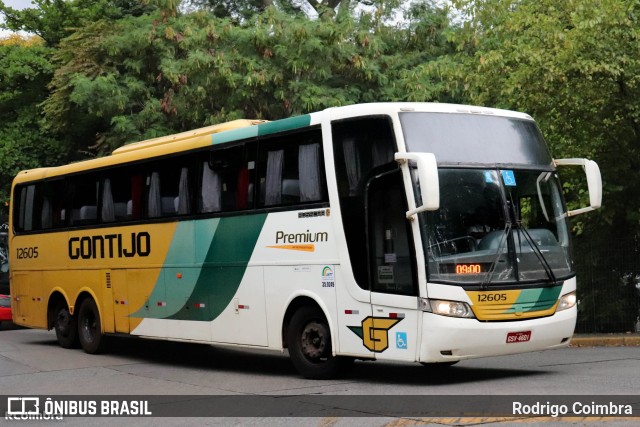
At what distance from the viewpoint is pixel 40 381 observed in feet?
47.5

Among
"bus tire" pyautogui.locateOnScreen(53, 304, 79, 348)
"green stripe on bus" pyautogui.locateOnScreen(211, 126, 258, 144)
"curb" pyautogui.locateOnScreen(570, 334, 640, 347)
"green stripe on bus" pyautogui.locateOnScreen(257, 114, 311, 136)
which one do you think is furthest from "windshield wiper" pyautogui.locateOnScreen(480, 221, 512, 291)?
"bus tire" pyautogui.locateOnScreen(53, 304, 79, 348)

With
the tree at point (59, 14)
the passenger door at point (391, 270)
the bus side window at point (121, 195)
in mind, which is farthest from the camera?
the tree at point (59, 14)

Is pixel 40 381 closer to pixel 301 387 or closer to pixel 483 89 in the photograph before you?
pixel 301 387

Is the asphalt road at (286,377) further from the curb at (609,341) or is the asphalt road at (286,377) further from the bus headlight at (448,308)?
the bus headlight at (448,308)

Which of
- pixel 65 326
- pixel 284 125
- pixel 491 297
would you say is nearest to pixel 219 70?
pixel 65 326

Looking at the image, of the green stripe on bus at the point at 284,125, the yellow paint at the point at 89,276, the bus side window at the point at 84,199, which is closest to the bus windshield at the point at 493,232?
the green stripe on bus at the point at 284,125

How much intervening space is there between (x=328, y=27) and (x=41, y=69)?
35.1 feet

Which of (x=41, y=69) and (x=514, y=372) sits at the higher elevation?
(x=41, y=69)

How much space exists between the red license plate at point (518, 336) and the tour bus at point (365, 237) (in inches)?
0.8

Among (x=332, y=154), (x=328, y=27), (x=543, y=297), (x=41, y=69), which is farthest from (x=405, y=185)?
(x=41, y=69)

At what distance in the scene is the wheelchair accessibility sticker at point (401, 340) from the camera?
39.1 feet

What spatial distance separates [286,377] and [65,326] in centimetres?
726

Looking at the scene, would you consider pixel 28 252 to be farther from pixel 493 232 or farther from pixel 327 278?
pixel 493 232

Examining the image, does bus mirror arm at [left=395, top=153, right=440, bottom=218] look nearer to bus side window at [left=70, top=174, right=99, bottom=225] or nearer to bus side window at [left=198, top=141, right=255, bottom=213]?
bus side window at [left=198, top=141, right=255, bottom=213]
